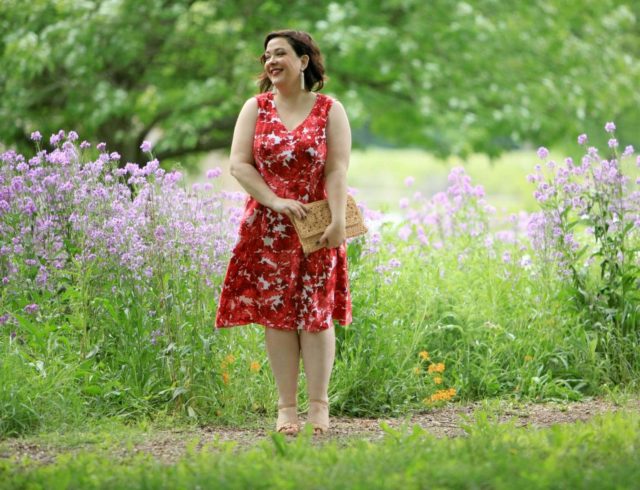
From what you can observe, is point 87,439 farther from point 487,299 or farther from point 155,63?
point 155,63

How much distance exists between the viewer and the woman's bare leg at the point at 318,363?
4605 millimetres

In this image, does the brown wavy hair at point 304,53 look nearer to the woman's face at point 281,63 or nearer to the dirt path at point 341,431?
the woman's face at point 281,63

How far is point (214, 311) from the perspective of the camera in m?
5.19

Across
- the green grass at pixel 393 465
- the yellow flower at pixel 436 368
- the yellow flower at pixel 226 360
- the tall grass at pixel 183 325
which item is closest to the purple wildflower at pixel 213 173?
the tall grass at pixel 183 325

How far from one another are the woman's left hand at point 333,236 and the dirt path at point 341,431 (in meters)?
0.84

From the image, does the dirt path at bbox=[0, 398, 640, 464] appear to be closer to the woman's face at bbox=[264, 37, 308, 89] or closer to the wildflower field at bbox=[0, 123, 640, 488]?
the wildflower field at bbox=[0, 123, 640, 488]

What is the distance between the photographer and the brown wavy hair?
15.3 ft

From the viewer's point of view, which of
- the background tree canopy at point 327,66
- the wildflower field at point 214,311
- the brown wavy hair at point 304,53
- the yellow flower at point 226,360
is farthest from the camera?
the background tree canopy at point 327,66

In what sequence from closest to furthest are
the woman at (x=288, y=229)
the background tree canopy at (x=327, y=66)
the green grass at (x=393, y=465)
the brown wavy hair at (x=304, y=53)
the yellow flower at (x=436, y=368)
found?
the green grass at (x=393, y=465), the woman at (x=288, y=229), the brown wavy hair at (x=304, y=53), the yellow flower at (x=436, y=368), the background tree canopy at (x=327, y=66)

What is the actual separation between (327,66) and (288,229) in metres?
7.35

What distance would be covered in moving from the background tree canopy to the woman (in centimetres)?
593

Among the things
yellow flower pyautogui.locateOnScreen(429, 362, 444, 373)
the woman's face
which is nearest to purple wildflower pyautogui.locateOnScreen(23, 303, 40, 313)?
the woman's face

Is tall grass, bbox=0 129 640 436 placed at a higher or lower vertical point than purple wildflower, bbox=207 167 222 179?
lower

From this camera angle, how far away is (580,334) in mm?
5664
